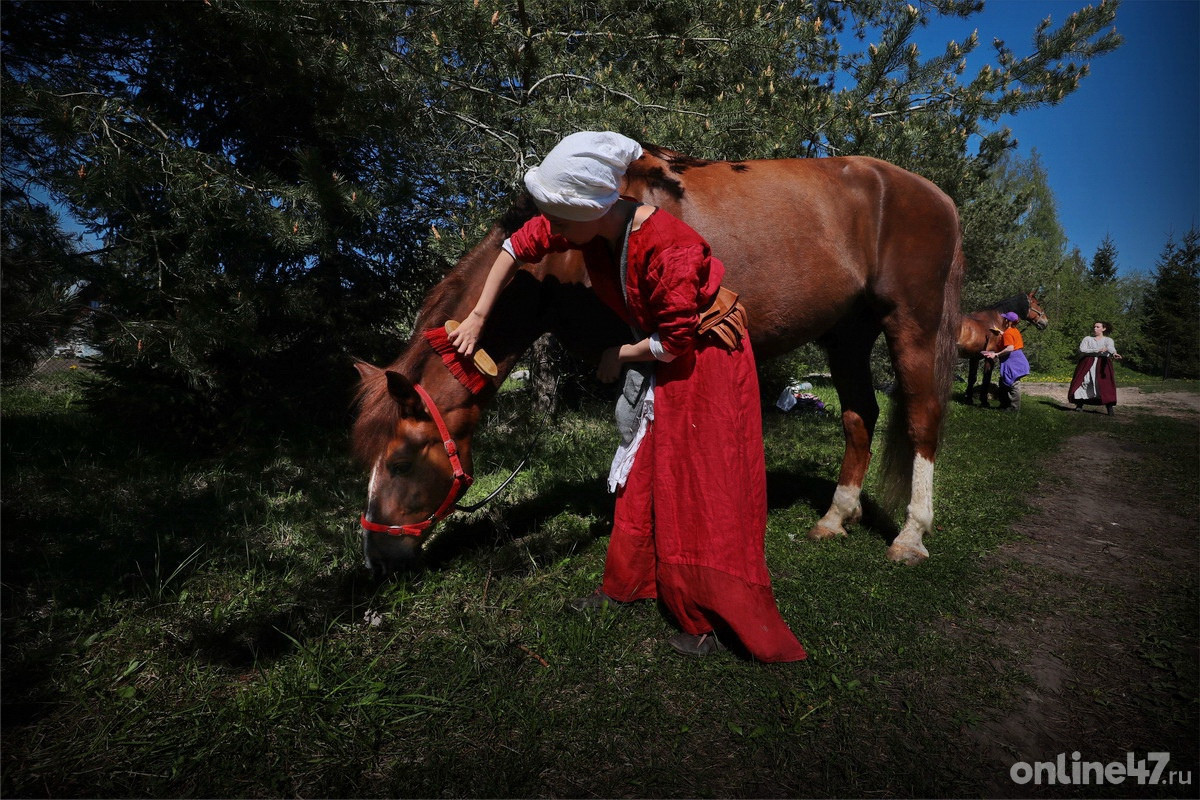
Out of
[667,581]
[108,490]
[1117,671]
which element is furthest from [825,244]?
[108,490]

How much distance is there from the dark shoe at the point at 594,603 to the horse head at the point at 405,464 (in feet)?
2.42

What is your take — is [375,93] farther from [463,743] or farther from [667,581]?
[463,743]

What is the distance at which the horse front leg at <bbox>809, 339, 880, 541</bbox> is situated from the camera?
383 cm

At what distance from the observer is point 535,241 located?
8.16 feet

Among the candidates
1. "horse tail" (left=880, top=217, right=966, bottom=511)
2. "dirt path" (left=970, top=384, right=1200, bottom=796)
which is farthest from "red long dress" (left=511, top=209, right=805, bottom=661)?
"horse tail" (left=880, top=217, right=966, bottom=511)

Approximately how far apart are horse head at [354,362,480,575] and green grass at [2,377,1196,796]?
0.28 metres

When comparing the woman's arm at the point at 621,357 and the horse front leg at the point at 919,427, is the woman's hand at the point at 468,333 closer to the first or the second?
the woman's arm at the point at 621,357

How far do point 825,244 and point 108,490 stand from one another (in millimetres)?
4650

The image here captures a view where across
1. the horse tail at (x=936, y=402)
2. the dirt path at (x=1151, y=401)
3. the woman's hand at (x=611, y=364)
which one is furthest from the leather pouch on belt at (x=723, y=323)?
the dirt path at (x=1151, y=401)

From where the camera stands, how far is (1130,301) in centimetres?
2903

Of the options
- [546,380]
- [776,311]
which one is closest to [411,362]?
[776,311]

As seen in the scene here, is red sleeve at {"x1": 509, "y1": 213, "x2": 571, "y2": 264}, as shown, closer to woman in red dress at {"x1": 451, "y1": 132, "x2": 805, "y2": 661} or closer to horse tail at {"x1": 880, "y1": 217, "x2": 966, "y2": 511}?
woman in red dress at {"x1": 451, "y1": 132, "x2": 805, "y2": 661}

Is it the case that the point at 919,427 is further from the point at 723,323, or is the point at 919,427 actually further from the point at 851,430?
the point at 723,323

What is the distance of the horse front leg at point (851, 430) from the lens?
12.6 ft
